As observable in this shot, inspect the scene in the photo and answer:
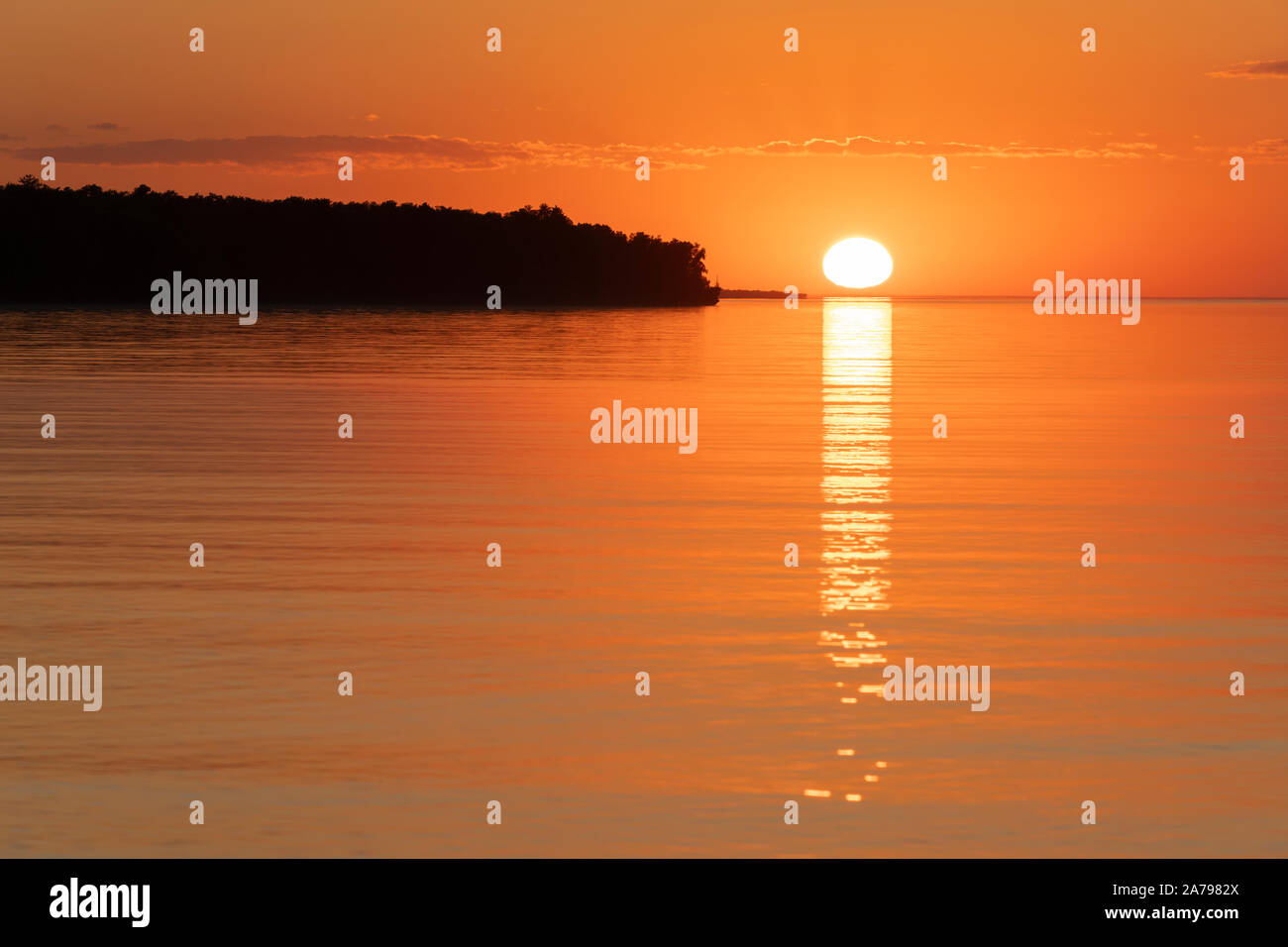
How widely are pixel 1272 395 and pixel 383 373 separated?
→ 91.1 ft

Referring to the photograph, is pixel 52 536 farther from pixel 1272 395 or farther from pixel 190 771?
pixel 1272 395

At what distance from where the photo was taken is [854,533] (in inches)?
789

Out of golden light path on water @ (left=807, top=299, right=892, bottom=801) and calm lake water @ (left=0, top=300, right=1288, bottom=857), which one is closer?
calm lake water @ (left=0, top=300, right=1288, bottom=857)

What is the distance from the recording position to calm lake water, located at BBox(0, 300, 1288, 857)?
31.2 feet

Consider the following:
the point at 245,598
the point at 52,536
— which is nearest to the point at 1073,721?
the point at 245,598

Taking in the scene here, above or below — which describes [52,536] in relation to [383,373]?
below

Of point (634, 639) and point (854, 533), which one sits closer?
point (634, 639)

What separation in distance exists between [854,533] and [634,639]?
22.1ft

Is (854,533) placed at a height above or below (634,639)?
above

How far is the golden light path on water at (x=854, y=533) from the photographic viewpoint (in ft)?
44.2

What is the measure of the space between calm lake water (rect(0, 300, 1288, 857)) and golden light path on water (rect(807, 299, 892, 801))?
83mm

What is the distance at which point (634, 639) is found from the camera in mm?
13953

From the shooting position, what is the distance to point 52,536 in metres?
18.6

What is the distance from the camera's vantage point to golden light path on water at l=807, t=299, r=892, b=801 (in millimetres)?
13477
